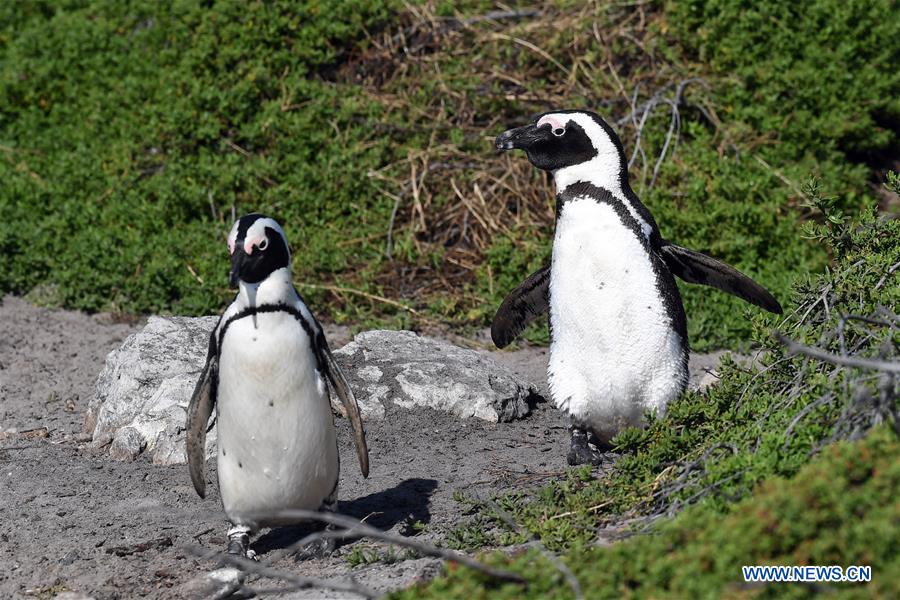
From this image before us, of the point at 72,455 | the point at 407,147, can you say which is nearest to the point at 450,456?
the point at 72,455

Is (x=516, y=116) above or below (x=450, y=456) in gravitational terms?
above

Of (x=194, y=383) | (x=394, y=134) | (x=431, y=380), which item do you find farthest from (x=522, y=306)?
(x=394, y=134)

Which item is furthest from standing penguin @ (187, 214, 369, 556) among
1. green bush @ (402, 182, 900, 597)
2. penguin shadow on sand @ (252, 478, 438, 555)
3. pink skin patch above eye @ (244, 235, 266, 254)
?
green bush @ (402, 182, 900, 597)

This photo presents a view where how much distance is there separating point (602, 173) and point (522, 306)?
0.79m

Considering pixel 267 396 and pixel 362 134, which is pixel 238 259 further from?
pixel 362 134

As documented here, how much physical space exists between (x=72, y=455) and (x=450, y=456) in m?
1.62

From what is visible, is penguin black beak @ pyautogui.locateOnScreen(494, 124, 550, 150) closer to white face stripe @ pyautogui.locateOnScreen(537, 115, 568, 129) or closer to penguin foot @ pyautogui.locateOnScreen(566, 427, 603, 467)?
white face stripe @ pyautogui.locateOnScreen(537, 115, 568, 129)

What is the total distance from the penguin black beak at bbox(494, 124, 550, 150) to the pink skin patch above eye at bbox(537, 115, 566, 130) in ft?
0.06

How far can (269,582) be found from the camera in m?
3.81

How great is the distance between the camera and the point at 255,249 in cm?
387

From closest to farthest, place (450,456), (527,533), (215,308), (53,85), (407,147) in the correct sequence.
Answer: (527,533) → (450,456) → (215,308) → (407,147) → (53,85)

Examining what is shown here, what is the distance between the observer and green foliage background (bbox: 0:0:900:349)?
689cm

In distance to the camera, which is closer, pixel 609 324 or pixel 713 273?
pixel 609 324

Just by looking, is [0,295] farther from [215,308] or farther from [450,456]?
[450,456]
